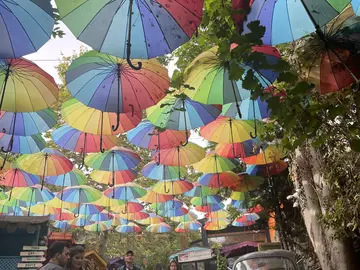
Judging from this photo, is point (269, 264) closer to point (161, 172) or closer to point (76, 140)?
point (161, 172)

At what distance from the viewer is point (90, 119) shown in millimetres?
4988

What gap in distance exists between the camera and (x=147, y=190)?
10727 mm

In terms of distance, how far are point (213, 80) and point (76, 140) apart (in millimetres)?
3244

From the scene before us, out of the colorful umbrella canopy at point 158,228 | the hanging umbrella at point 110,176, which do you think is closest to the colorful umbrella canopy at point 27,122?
the hanging umbrella at point 110,176

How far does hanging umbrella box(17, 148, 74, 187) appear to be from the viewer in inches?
280

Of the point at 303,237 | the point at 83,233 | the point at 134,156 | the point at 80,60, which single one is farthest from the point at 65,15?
the point at 83,233

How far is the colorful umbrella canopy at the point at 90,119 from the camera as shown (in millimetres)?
4883

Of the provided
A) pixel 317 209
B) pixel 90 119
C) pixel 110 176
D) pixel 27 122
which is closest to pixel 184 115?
pixel 90 119

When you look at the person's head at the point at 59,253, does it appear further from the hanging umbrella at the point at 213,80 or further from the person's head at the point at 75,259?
the hanging umbrella at the point at 213,80

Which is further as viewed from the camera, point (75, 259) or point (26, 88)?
point (75, 259)

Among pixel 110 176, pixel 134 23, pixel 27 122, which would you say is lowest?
pixel 134 23

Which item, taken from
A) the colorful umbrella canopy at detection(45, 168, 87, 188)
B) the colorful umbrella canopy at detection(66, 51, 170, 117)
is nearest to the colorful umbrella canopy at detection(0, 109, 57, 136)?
the colorful umbrella canopy at detection(66, 51, 170, 117)

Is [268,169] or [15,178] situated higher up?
[15,178]

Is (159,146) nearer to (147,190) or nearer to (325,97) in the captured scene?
(325,97)
